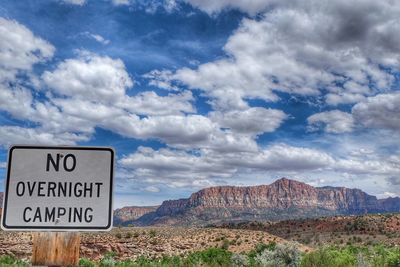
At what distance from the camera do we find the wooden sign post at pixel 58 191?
3.42 meters

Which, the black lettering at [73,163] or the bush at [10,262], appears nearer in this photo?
the black lettering at [73,163]

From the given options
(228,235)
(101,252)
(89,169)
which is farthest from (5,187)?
(228,235)

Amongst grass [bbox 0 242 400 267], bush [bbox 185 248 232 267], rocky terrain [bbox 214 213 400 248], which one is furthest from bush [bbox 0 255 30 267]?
rocky terrain [bbox 214 213 400 248]

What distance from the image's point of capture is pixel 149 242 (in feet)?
130

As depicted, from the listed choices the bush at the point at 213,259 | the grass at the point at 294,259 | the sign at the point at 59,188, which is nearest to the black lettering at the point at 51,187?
the sign at the point at 59,188

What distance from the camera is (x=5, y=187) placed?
136 inches

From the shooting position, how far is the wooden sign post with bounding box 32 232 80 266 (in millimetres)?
3283

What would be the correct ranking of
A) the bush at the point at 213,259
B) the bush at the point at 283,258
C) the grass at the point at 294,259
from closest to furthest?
the grass at the point at 294,259
the bush at the point at 283,258
the bush at the point at 213,259

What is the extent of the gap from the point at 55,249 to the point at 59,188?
46 centimetres

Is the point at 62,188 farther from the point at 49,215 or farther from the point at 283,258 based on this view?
the point at 283,258

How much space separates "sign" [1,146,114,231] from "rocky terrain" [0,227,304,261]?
27844 millimetres

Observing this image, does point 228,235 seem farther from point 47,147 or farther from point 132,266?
point 47,147

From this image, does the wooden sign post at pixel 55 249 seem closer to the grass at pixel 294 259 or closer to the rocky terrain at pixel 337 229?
the grass at pixel 294 259

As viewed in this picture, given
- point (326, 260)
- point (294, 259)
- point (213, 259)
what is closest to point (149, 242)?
point (213, 259)
